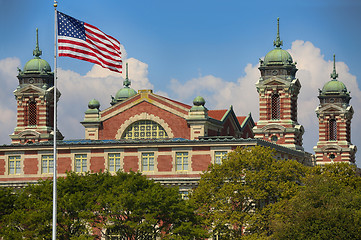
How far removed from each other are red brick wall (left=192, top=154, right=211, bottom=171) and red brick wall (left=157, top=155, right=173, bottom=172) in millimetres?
2750

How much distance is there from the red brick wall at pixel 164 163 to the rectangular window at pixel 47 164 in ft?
42.2

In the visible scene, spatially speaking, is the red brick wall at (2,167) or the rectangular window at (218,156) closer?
the rectangular window at (218,156)

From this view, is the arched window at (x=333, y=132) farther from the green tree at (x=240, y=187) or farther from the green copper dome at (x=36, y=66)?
the green tree at (x=240, y=187)

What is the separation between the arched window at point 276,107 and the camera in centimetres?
15075

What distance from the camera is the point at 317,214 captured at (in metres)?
85.8

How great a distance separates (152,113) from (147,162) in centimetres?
1174

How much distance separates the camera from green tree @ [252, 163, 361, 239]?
84812mm

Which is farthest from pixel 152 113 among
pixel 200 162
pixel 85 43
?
pixel 85 43

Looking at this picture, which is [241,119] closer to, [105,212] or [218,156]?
[218,156]

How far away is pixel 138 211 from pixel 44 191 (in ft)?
32.3

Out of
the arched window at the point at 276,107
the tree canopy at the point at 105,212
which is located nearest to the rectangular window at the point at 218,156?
the tree canopy at the point at 105,212

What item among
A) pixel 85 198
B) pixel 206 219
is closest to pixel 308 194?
pixel 206 219

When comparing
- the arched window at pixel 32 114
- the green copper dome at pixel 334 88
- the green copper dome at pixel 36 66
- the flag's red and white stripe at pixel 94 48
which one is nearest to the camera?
the flag's red and white stripe at pixel 94 48

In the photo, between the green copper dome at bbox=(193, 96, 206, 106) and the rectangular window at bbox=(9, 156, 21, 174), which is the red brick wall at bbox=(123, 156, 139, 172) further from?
the green copper dome at bbox=(193, 96, 206, 106)
